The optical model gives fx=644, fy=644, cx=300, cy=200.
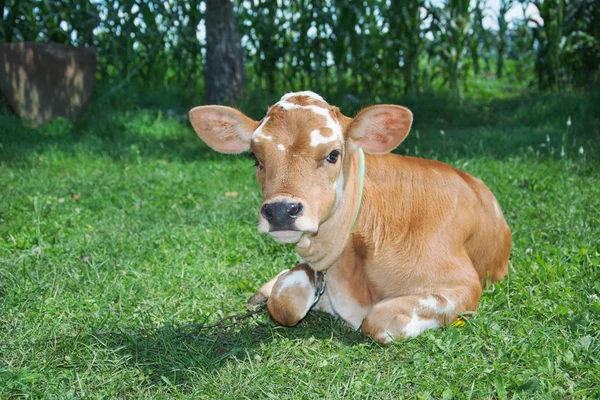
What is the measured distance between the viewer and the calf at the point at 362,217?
3148 mm

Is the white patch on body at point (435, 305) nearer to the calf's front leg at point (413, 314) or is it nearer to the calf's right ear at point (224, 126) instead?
the calf's front leg at point (413, 314)

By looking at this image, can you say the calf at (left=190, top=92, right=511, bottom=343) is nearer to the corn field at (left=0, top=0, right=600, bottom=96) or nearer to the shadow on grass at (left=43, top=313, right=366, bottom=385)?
the shadow on grass at (left=43, top=313, right=366, bottom=385)

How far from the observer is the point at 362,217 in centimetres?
356

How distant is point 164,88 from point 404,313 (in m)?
9.35

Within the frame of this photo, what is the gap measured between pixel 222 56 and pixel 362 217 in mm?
7559

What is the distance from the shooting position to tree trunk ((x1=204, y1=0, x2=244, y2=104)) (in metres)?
10.3

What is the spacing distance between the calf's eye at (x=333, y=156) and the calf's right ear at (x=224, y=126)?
49 centimetres

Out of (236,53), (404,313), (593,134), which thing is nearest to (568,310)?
(404,313)

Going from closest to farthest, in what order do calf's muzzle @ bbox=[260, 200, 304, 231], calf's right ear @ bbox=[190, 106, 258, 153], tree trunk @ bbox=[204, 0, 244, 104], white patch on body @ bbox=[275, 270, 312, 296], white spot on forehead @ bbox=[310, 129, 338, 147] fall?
calf's muzzle @ bbox=[260, 200, 304, 231] < white spot on forehead @ bbox=[310, 129, 338, 147] < calf's right ear @ bbox=[190, 106, 258, 153] < white patch on body @ bbox=[275, 270, 312, 296] < tree trunk @ bbox=[204, 0, 244, 104]

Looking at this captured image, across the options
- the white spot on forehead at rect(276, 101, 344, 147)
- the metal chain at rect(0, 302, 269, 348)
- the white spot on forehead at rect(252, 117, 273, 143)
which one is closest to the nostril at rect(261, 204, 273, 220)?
the white spot on forehead at rect(252, 117, 273, 143)

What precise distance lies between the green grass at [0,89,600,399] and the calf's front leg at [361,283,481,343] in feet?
0.22

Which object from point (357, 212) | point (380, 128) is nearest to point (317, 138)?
point (380, 128)

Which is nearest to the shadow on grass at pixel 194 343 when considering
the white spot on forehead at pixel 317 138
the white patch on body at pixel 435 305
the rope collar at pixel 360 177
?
the white patch on body at pixel 435 305

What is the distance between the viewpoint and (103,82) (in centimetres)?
1170
